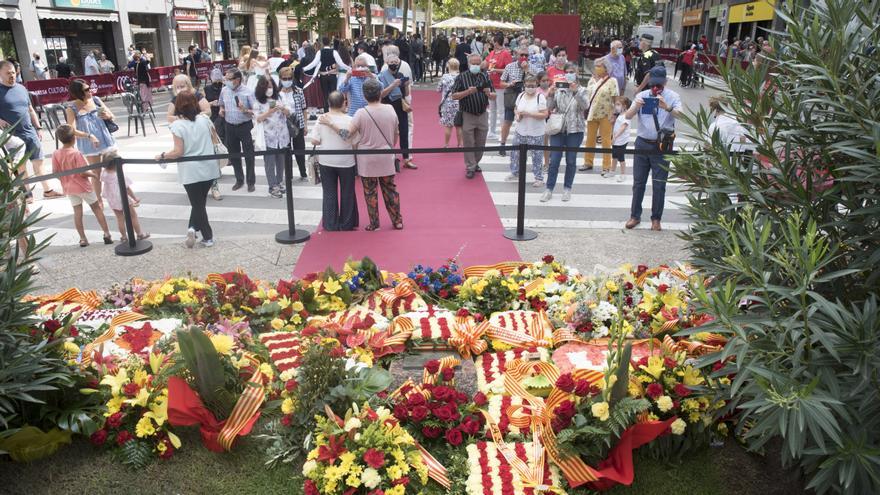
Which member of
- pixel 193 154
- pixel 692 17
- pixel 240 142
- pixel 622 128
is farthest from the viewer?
pixel 692 17

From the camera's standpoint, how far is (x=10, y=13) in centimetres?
2266

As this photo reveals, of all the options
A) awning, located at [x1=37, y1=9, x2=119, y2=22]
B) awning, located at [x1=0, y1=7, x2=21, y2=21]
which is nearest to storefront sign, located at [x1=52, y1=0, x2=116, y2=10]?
awning, located at [x1=37, y1=9, x2=119, y2=22]

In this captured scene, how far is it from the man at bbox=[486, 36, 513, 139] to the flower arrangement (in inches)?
→ 418

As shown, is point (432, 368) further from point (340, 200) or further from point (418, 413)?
point (340, 200)

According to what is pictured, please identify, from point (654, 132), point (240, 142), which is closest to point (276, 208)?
point (240, 142)

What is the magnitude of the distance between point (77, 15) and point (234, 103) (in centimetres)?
2169

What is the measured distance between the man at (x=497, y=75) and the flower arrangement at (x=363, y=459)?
10614 mm

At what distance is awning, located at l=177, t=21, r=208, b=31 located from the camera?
115 feet

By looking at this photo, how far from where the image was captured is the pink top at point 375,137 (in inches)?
297

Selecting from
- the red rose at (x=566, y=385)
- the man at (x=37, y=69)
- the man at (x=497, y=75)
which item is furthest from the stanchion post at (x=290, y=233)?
the man at (x=37, y=69)

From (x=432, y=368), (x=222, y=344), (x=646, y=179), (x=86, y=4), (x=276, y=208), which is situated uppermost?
(x=86, y=4)

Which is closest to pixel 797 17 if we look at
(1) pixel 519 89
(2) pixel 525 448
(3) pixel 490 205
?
(2) pixel 525 448

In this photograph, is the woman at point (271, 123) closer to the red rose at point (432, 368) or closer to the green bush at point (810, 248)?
the red rose at point (432, 368)

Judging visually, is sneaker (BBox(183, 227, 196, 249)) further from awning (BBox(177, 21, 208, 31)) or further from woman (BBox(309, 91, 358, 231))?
awning (BBox(177, 21, 208, 31))
